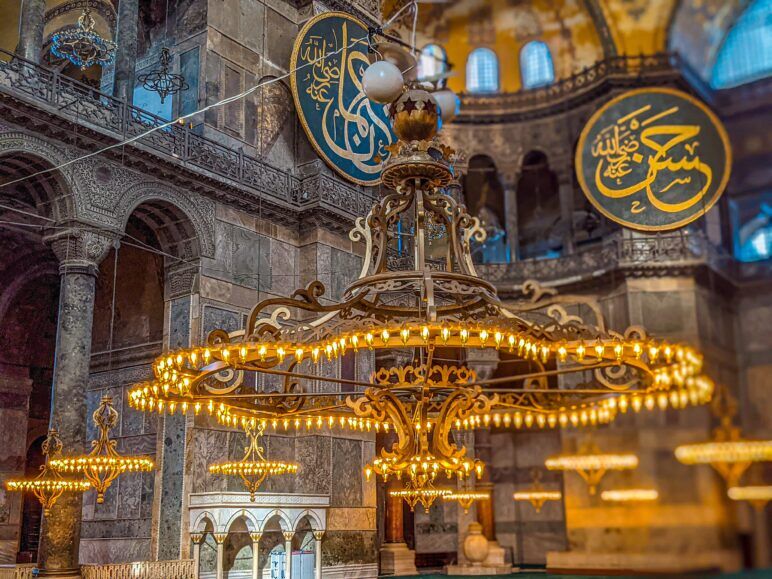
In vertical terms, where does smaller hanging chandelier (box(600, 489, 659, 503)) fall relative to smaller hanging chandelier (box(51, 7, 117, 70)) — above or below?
below

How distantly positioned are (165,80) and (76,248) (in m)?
2.53

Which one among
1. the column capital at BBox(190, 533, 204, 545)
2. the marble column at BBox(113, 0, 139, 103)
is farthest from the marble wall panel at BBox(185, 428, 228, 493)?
the marble column at BBox(113, 0, 139, 103)

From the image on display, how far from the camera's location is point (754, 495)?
607 mm

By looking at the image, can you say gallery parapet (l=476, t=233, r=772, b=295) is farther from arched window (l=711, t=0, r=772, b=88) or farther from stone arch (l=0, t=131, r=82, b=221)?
arched window (l=711, t=0, r=772, b=88)

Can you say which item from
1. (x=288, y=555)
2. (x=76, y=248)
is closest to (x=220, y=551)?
(x=288, y=555)

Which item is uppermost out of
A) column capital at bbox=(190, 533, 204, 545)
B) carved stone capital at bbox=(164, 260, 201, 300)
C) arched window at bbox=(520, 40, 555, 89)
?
arched window at bbox=(520, 40, 555, 89)

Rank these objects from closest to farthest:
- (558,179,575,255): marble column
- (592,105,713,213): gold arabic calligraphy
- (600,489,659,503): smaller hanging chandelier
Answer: (600,489,659,503): smaller hanging chandelier < (592,105,713,213): gold arabic calligraphy < (558,179,575,255): marble column

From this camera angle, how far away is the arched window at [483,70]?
16.6 metres

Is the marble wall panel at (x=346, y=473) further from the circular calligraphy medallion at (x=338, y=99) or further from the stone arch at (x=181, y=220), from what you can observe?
the circular calligraphy medallion at (x=338, y=99)

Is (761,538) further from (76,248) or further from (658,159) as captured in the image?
(76,248)

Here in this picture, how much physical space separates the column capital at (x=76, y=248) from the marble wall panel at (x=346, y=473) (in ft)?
12.5

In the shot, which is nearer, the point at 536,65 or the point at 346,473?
the point at 346,473

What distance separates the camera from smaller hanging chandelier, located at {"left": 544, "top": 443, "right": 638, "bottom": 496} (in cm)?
80

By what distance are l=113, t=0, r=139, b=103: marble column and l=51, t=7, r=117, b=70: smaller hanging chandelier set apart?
16 cm
